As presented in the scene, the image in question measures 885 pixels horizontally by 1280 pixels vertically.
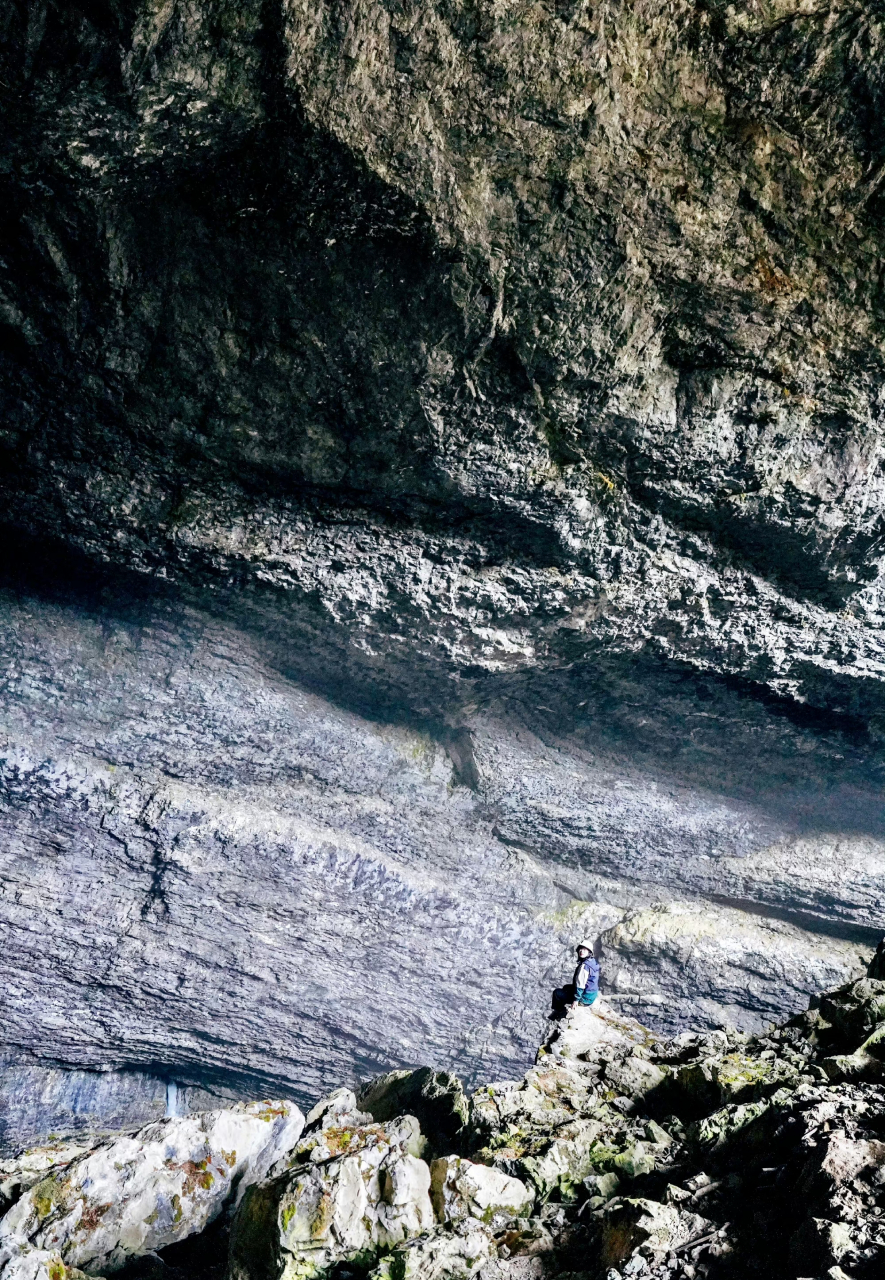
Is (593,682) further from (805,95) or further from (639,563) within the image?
(805,95)

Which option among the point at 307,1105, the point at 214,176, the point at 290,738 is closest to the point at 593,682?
the point at 290,738

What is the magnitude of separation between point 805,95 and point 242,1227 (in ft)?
38.7

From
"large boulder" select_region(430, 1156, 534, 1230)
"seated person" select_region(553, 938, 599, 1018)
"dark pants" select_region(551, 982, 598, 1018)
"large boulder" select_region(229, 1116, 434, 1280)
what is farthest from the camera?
"seated person" select_region(553, 938, 599, 1018)

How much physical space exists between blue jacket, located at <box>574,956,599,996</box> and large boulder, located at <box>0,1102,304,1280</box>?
4147mm

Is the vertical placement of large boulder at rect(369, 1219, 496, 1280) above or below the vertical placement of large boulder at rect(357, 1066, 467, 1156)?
above

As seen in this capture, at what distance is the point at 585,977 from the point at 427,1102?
3.16 metres

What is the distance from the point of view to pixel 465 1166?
21.1 feet

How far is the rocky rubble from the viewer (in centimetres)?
471

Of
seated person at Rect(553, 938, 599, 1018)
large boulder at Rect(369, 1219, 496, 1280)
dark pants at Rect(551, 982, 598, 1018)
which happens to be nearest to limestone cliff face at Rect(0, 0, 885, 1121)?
seated person at Rect(553, 938, 599, 1018)

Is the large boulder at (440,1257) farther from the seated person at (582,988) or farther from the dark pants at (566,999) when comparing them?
the seated person at (582,988)

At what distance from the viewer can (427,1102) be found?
29.0 ft

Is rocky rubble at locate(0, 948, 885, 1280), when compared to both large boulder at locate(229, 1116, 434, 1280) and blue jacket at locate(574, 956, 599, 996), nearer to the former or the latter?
large boulder at locate(229, 1116, 434, 1280)

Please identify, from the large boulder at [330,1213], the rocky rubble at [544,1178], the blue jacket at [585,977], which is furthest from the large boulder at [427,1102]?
the blue jacket at [585,977]

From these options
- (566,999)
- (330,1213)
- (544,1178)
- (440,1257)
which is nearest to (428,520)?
(566,999)
